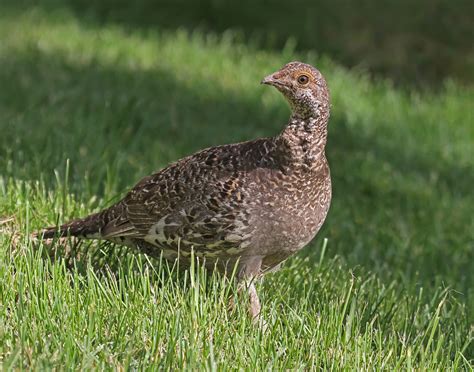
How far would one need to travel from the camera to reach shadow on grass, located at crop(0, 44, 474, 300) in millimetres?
6496

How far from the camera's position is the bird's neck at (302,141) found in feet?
15.6

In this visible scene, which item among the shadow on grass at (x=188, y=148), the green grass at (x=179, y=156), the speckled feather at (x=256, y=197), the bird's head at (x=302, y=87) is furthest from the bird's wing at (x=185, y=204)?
the shadow on grass at (x=188, y=148)

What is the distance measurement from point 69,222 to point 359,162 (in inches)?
151

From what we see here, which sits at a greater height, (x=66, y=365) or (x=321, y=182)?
(x=321, y=182)

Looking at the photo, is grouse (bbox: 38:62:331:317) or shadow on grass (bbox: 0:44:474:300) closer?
grouse (bbox: 38:62:331:317)

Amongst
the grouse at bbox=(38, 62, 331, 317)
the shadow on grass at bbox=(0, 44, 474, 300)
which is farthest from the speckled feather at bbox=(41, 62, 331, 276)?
the shadow on grass at bbox=(0, 44, 474, 300)

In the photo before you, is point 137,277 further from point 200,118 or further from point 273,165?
point 200,118

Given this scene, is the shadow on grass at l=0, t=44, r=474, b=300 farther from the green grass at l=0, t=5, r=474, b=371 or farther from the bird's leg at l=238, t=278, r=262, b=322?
the bird's leg at l=238, t=278, r=262, b=322

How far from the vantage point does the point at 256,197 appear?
4633 millimetres

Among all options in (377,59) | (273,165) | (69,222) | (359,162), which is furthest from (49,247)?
(377,59)

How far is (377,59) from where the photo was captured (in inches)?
447

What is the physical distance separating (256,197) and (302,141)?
0.37 m

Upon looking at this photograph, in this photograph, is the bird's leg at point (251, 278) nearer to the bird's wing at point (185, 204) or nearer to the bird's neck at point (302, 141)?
the bird's wing at point (185, 204)

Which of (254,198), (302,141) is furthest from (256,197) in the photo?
(302,141)
